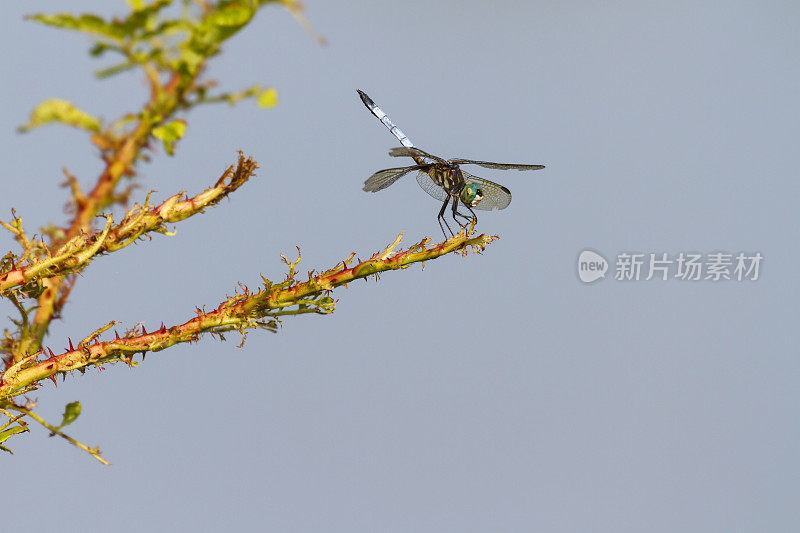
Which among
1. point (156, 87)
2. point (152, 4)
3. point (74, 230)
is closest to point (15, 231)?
point (74, 230)

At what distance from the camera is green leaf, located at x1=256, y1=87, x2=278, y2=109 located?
157 centimetres

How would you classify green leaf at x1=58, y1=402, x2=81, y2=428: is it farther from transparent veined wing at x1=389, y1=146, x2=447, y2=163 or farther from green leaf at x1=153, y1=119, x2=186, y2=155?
transparent veined wing at x1=389, y1=146, x2=447, y2=163

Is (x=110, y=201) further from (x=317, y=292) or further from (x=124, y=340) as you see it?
(x=317, y=292)

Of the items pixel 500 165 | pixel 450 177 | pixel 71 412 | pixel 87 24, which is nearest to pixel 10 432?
pixel 71 412

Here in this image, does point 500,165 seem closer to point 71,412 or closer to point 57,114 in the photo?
point 71,412

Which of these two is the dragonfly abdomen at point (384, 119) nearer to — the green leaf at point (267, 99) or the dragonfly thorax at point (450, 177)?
the dragonfly thorax at point (450, 177)

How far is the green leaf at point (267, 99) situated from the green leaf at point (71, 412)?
3.49 ft

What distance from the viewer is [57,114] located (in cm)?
161

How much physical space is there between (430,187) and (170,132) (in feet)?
8.18

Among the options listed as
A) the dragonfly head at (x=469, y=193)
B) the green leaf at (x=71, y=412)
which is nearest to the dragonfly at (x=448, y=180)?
the dragonfly head at (x=469, y=193)

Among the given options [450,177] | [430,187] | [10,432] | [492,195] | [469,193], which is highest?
[430,187]

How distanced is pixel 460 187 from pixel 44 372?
186cm

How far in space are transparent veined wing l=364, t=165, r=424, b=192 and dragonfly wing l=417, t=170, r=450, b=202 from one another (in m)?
0.24

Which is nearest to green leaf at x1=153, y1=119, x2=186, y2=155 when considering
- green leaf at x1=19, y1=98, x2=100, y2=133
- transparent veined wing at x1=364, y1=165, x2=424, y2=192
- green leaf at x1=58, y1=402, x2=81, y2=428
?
green leaf at x1=19, y1=98, x2=100, y2=133
